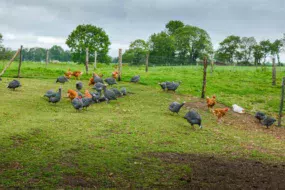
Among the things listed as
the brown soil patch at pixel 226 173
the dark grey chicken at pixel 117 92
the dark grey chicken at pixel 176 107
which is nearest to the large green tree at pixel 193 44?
the dark grey chicken at pixel 117 92

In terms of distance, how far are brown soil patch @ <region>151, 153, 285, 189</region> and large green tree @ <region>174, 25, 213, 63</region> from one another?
6236 centimetres

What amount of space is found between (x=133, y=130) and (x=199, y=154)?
290cm

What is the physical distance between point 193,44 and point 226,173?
65.1 meters

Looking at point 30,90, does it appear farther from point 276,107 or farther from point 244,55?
point 244,55

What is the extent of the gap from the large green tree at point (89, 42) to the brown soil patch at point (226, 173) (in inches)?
2114

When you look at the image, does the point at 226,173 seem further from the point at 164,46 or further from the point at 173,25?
the point at 173,25

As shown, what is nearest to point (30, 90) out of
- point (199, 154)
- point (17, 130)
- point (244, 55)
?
point (17, 130)

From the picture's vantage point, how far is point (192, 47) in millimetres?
72375

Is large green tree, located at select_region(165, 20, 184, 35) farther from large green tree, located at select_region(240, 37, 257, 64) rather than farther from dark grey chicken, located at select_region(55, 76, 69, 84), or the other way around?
dark grey chicken, located at select_region(55, 76, 69, 84)

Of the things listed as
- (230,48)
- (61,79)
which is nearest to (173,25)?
(230,48)

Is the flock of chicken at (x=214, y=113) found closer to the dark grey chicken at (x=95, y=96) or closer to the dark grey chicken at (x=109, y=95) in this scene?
the dark grey chicken at (x=109, y=95)

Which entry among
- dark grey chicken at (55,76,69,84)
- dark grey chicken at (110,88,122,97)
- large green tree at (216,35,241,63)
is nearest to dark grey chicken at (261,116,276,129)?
dark grey chicken at (110,88,122,97)

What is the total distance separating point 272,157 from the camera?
427 inches

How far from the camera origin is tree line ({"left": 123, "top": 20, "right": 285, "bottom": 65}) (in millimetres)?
72000
